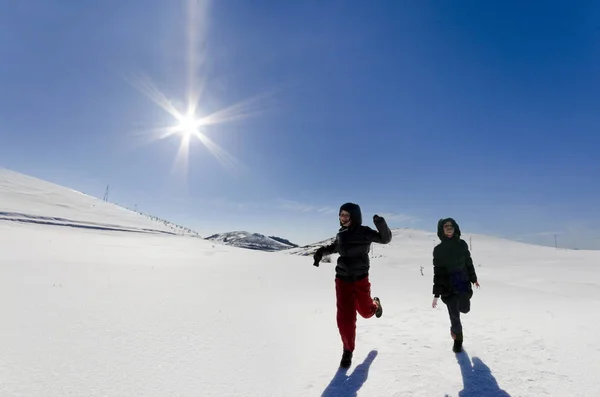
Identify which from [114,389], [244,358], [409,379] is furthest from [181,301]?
[409,379]

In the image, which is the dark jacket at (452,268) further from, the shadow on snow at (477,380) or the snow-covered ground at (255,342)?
the shadow on snow at (477,380)

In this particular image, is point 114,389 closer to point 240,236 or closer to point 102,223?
point 102,223

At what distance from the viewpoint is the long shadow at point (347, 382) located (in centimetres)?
318

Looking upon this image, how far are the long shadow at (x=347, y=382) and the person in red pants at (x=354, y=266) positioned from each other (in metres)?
0.57

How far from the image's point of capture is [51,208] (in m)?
28.8

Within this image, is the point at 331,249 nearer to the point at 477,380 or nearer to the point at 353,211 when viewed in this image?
the point at 353,211

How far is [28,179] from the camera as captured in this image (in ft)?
132

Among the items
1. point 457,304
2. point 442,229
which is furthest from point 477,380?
point 442,229

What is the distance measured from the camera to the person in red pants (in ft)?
14.4

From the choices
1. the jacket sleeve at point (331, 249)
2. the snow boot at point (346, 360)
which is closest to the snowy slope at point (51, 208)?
the jacket sleeve at point (331, 249)

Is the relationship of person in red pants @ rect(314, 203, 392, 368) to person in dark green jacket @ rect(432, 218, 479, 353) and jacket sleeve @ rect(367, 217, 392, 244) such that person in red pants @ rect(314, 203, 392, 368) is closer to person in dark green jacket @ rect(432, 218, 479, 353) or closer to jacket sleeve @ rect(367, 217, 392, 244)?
jacket sleeve @ rect(367, 217, 392, 244)

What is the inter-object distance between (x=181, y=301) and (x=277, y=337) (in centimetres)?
264

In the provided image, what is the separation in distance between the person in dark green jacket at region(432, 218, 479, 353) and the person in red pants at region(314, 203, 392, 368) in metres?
1.13

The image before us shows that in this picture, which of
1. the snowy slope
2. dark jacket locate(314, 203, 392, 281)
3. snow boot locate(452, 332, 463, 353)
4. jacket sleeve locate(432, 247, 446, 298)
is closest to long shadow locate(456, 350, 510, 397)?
snow boot locate(452, 332, 463, 353)
